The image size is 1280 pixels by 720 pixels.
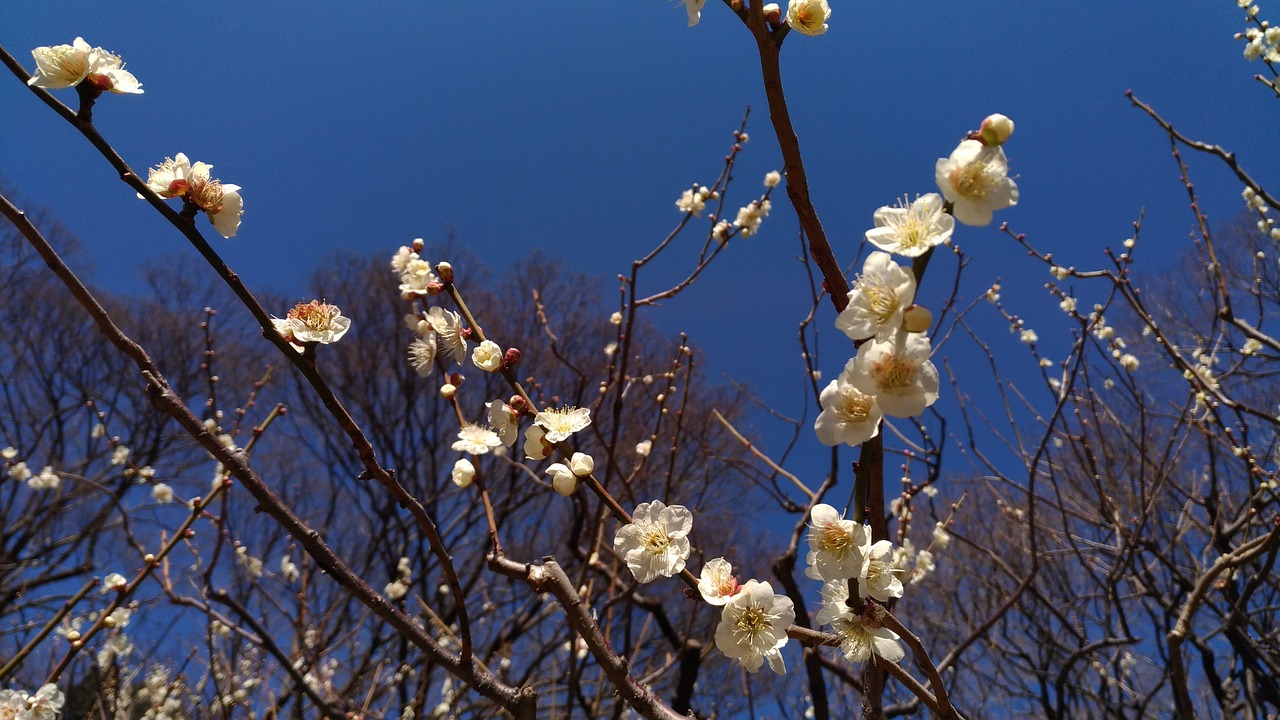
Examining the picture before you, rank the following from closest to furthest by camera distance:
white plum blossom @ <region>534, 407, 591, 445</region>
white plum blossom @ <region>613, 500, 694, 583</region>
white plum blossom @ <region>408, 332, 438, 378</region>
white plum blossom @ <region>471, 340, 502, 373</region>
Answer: white plum blossom @ <region>613, 500, 694, 583</region> → white plum blossom @ <region>534, 407, 591, 445</region> → white plum blossom @ <region>471, 340, 502, 373</region> → white plum blossom @ <region>408, 332, 438, 378</region>

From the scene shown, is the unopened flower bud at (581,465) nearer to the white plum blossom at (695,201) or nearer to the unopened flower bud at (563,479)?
the unopened flower bud at (563,479)

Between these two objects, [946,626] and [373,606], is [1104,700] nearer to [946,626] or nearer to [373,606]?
[946,626]

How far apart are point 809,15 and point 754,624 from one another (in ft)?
3.46

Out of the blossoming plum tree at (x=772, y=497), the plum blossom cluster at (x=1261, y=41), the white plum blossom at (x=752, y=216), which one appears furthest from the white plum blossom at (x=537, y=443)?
the plum blossom cluster at (x=1261, y=41)

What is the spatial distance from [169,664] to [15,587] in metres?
3.50

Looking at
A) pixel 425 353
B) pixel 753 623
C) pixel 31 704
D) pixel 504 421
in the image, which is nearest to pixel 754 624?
pixel 753 623

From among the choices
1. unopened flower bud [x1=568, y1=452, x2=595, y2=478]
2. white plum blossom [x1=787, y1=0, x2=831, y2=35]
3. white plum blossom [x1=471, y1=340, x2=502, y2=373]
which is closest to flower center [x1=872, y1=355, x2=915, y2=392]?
unopened flower bud [x1=568, y1=452, x2=595, y2=478]

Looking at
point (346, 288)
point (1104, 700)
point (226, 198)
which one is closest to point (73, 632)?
point (226, 198)

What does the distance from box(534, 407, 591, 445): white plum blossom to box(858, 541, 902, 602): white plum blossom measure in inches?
22.7

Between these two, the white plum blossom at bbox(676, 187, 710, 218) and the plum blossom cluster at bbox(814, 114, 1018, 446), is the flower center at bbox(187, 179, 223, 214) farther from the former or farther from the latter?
the white plum blossom at bbox(676, 187, 710, 218)

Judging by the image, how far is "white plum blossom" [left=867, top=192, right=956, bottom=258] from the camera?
0.87 meters

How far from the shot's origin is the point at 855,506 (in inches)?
35.9

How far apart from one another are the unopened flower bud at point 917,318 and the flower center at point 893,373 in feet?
0.16

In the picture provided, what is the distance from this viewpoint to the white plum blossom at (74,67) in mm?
1032
